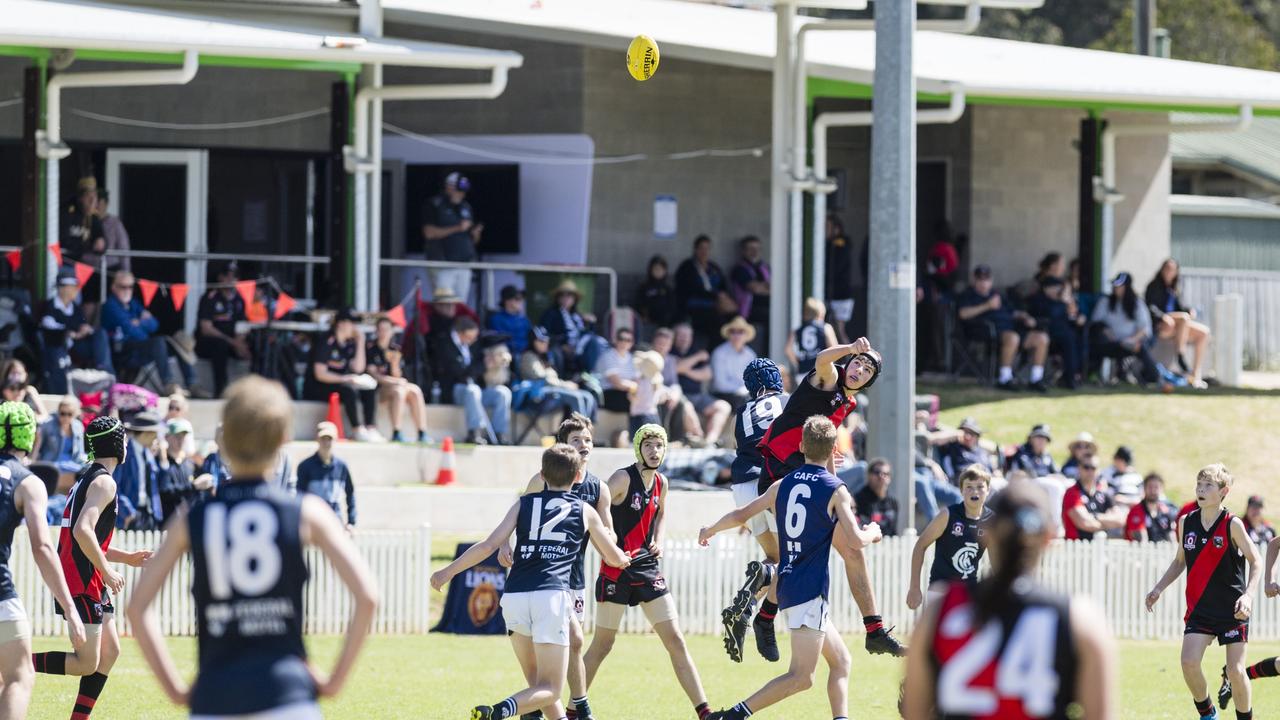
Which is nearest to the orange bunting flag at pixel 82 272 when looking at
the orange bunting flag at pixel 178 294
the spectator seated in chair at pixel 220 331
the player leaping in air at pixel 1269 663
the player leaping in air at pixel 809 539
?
the orange bunting flag at pixel 178 294

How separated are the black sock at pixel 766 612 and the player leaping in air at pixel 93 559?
11.2ft

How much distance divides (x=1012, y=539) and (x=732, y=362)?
1484 centimetres

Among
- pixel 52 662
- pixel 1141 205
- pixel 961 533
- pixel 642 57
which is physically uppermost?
pixel 642 57

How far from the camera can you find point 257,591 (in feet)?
18.0

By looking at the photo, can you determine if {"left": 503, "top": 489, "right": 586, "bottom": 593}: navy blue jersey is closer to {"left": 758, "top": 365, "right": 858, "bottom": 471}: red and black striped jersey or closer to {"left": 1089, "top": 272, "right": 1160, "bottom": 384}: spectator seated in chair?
{"left": 758, "top": 365, "right": 858, "bottom": 471}: red and black striped jersey

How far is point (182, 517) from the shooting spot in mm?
5695

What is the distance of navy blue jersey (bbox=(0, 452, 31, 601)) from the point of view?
319 inches

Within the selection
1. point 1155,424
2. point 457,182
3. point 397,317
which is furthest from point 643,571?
point 1155,424

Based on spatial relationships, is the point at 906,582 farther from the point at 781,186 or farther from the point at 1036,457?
the point at 781,186

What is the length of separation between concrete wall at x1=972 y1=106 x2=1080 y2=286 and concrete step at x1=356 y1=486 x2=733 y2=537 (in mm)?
7806

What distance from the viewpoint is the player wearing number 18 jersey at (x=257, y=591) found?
5480 millimetres

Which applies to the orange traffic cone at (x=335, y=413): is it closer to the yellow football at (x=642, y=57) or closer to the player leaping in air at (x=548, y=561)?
the yellow football at (x=642, y=57)

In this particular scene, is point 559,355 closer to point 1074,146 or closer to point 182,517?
point 1074,146

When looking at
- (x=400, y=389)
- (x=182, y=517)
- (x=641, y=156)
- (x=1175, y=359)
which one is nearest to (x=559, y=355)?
(x=400, y=389)
